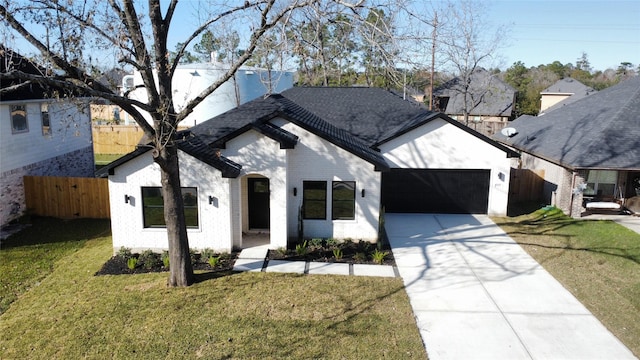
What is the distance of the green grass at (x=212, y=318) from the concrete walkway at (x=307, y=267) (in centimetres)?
38

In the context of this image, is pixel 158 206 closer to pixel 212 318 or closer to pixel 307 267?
pixel 307 267

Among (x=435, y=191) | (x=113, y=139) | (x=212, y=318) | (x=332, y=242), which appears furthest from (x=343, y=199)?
(x=113, y=139)

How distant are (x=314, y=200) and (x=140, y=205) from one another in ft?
17.2

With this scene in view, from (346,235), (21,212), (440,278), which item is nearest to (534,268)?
(440,278)

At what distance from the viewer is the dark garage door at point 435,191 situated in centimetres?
1812

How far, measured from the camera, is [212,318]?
9305 mm

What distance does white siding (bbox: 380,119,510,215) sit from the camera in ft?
58.1

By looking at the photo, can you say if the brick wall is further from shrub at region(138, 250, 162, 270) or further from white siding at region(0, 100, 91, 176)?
shrub at region(138, 250, 162, 270)

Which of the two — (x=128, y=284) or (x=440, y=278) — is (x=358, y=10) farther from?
(x=128, y=284)

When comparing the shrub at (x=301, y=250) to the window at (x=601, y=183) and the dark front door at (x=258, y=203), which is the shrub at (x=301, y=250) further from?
the window at (x=601, y=183)

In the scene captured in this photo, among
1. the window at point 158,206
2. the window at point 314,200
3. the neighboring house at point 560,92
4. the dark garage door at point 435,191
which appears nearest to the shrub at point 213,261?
the window at point 158,206

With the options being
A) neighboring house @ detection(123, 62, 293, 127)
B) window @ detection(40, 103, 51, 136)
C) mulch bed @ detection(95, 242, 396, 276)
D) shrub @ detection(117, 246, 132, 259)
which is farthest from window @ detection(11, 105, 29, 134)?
neighboring house @ detection(123, 62, 293, 127)

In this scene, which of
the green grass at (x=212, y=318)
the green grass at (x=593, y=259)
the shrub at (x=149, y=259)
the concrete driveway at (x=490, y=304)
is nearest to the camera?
the green grass at (x=212, y=318)

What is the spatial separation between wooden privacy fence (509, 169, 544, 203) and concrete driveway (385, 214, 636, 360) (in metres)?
5.36
